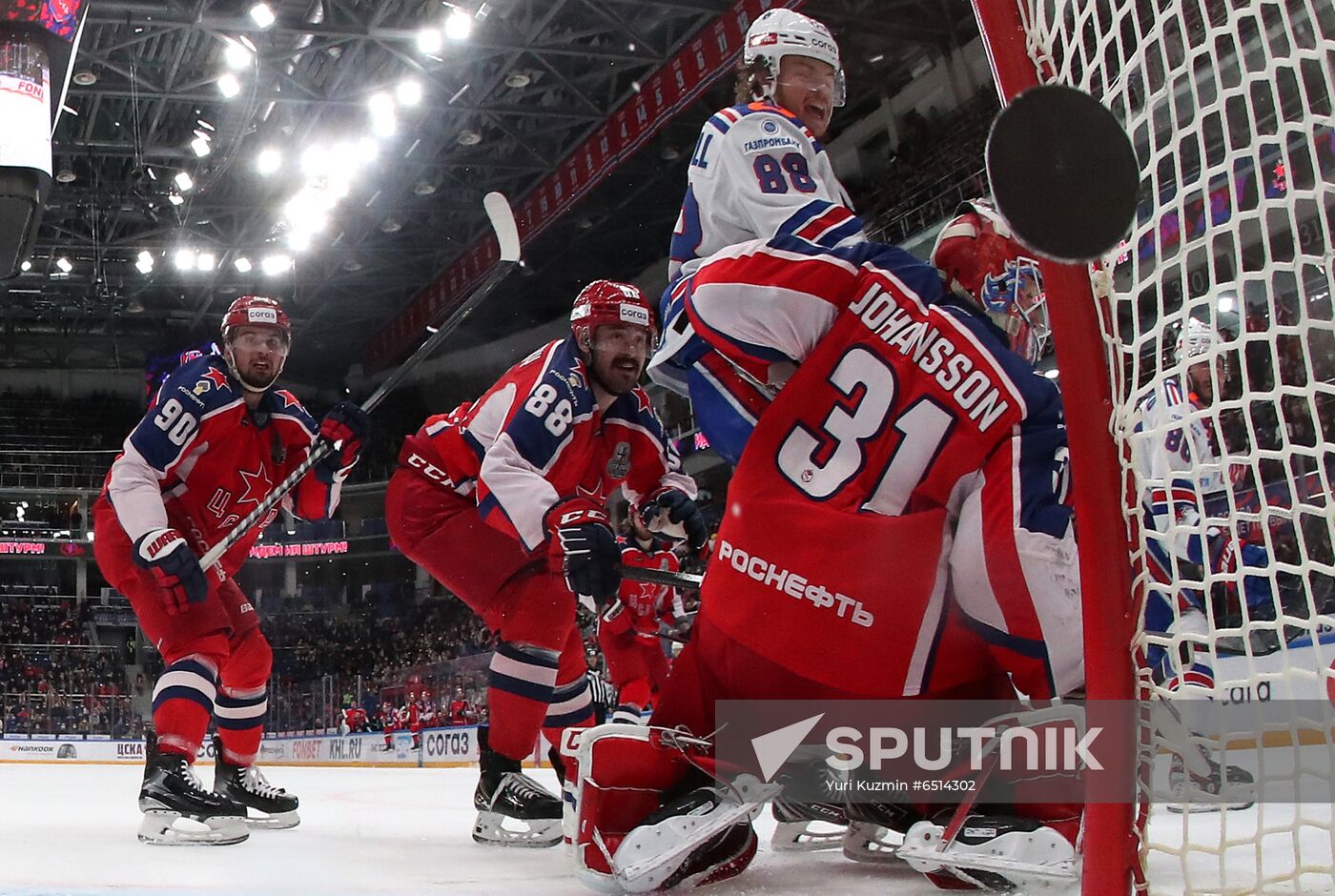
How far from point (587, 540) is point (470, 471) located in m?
0.91

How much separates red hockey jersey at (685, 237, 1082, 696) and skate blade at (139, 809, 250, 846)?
48.1 inches

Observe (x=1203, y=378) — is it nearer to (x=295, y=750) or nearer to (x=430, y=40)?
(x=295, y=750)

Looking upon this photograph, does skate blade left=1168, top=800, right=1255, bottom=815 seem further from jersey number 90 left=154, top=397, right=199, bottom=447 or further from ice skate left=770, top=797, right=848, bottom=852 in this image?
jersey number 90 left=154, top=397, right=199, bottom=447

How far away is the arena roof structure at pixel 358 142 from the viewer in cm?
1032

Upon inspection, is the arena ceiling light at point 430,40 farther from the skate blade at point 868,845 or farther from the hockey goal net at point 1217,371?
the hockey goal net at point 1217,371

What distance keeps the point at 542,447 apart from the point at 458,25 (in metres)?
8.73

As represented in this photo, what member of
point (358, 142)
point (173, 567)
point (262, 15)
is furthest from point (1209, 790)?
point (358, 142)

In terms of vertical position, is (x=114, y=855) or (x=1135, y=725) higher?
(x=1135, y=725)

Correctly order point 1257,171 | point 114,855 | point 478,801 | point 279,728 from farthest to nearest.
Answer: point 279,728 → point 478,801 → point 114,855 → point 1257,171

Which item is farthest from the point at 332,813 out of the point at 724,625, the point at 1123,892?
the point at 1123,892

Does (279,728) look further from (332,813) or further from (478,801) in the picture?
(478,801)

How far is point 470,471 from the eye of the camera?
2.70 m

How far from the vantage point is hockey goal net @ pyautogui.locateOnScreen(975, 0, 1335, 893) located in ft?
2.99

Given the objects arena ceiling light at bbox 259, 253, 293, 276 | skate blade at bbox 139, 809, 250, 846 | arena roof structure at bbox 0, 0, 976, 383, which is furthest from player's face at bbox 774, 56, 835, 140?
arena ceiling light at bbox 259, 253, 293, 276
